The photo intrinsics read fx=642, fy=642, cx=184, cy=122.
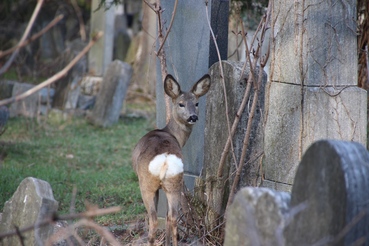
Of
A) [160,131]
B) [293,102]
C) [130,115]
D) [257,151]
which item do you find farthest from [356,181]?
[130,115]

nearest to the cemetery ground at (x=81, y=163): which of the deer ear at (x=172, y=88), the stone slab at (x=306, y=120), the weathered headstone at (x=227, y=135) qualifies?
the weathered headstone at (x=227, y=135)

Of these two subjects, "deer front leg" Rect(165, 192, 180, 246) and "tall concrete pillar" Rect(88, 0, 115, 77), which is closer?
"deer front leg" Rect(165, 192, 180, 246)

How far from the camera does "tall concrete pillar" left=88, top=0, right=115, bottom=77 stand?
1584 cm

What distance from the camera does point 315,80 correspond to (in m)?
4.99

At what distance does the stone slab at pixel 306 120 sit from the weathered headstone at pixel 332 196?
182 centimetres

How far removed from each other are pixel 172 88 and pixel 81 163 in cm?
386

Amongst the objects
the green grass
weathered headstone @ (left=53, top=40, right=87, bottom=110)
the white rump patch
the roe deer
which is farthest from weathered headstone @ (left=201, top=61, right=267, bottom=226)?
weathered headstone @ (left=53, top=40, right=87, bottom=110)

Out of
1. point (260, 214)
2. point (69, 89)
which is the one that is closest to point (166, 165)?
point (260, 214)

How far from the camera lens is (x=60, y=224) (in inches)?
218

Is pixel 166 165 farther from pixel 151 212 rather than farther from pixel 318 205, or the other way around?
pixel 318 205

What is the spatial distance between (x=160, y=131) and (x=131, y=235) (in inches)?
39.4

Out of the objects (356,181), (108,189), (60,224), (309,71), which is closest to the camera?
(356,181)

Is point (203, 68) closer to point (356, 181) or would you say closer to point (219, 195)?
point (219, 195)

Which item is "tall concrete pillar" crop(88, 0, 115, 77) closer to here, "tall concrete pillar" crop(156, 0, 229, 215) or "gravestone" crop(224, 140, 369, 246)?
"tall concrete pillar" crop(156, 0, 229, 215)
